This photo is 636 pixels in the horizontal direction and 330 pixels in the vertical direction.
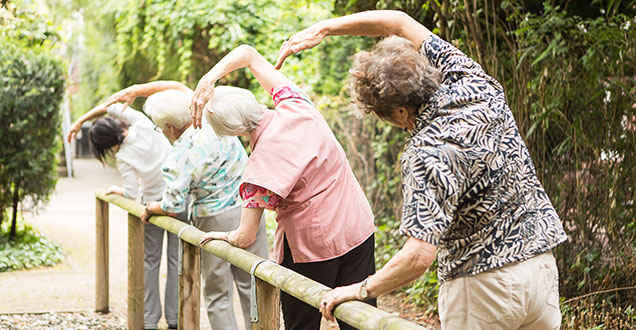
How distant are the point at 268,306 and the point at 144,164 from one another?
Answer: 2.31 meters

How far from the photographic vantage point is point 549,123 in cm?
496

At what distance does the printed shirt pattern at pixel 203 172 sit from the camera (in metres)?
3.73

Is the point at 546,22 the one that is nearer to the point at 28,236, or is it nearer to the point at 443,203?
the point at 443,203

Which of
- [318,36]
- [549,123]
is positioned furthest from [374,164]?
[318,36]

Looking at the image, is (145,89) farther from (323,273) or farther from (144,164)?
(323,273)

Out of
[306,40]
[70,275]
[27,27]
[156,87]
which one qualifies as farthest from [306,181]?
[27,27]

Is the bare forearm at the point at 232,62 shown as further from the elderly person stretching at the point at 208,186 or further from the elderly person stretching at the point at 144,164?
the elderly person stretching at the point at 144,164

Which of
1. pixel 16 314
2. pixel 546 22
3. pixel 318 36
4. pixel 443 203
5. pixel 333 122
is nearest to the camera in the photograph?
pixel 443 203

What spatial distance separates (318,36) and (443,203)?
108 centimetres

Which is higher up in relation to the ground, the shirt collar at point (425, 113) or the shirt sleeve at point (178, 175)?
the shirt collar at point (425, 113)

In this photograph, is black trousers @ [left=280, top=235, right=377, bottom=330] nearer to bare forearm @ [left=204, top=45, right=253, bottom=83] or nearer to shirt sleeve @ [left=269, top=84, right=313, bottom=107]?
shirt sleeve @ [left=269, top=84, right=313, bottom=107]

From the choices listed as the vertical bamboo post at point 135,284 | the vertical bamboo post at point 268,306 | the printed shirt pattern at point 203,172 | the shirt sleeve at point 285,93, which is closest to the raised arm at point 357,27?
the shirt sleeve at point 285,93

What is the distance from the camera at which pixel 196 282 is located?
3.85 meters

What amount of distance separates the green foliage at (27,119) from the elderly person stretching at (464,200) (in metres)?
6.20
